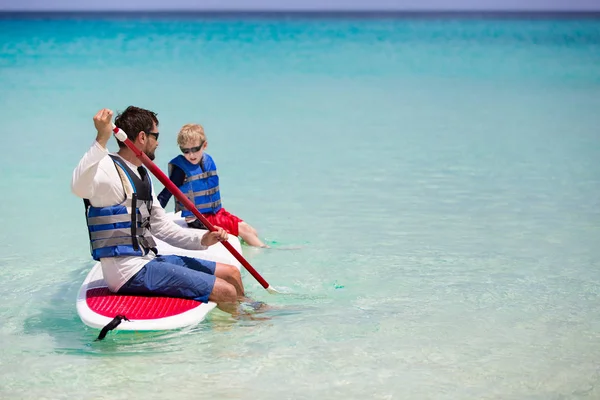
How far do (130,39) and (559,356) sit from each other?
983 inches

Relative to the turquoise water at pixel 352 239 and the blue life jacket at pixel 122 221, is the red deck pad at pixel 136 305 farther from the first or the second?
the blue life jacket at pixel 122 221

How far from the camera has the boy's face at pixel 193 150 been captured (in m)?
6.02

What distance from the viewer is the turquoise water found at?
14.7ft

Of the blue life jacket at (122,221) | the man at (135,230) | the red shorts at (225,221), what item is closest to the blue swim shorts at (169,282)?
the man at (135,230)

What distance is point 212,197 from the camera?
6.21 metres

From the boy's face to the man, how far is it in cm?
123

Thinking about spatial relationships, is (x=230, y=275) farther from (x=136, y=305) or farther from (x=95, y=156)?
(x=95, y=156)

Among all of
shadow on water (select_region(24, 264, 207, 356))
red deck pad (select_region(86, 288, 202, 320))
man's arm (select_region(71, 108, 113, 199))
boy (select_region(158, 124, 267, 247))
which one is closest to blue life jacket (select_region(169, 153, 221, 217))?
boy (select_region(158, 124, 267, 247))

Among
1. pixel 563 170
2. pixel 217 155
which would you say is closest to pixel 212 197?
pixel 217 155

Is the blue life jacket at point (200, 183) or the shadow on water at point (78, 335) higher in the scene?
the blue life jacket at point (200, 183)

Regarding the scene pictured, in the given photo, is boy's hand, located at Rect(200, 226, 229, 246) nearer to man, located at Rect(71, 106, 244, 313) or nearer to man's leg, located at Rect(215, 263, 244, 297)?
man, located at Rect(71, 106, 244, 313)

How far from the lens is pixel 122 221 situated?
453 centimetres

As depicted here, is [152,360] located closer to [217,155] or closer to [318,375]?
[318,375]

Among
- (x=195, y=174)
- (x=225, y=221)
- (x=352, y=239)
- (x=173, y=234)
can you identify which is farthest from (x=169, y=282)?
(x=352, y=239)
